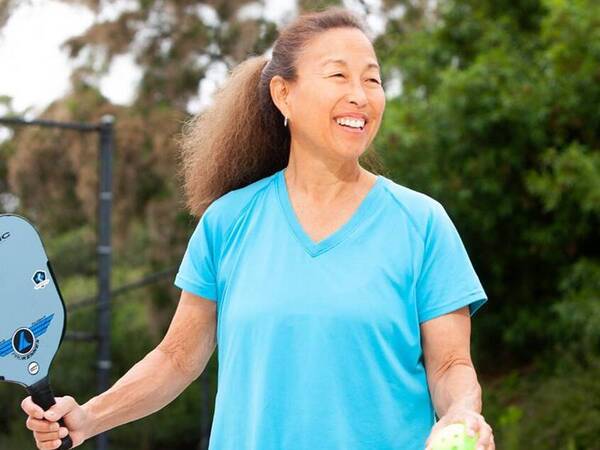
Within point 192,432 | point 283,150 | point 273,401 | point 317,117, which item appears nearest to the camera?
point 273,401

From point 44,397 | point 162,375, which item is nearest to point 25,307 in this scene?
point 44,397

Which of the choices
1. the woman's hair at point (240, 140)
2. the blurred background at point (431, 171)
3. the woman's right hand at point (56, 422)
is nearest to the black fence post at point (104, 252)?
the blurred background at point (431, 171)

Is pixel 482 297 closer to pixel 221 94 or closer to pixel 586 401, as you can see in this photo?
pixel 221 94

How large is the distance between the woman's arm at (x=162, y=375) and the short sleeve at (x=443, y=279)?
1.55 feet

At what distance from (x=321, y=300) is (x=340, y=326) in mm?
61

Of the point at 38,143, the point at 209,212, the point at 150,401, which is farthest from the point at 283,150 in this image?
the point at 38,143

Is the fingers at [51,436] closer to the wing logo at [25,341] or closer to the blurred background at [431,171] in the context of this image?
the wing logo at [25,341]

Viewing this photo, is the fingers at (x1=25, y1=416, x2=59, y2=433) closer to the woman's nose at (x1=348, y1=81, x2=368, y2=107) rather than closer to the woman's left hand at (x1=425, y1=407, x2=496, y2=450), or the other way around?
the woman's left hand at (x1=425, y1=407, x2=496, y2=450)

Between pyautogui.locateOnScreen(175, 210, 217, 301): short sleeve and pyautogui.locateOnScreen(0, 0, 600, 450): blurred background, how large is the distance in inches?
202

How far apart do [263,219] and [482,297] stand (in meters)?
0.47

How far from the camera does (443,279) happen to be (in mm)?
2230

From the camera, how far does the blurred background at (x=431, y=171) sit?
9000 mm

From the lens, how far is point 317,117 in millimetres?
2365

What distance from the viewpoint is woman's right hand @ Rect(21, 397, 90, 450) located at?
229cm
